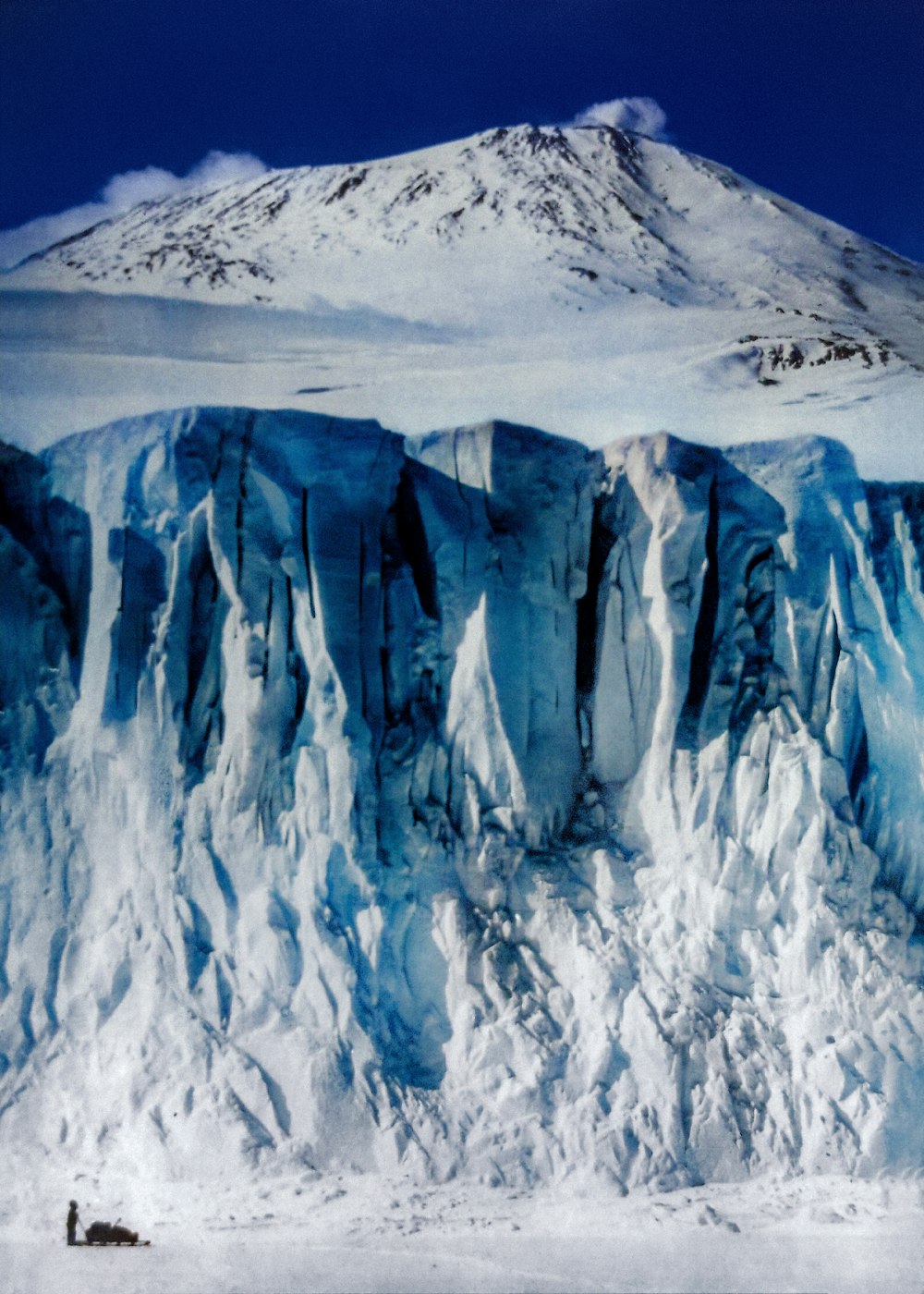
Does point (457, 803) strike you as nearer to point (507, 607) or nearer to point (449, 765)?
point (449, 765)

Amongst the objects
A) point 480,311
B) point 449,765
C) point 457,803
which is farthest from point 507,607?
point 480,311

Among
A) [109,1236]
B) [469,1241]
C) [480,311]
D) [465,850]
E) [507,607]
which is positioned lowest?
[469,1241]

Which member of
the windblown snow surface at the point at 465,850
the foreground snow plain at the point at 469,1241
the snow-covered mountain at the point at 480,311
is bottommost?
the foreground snow plain at the point at 469,1241

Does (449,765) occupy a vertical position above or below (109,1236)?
above

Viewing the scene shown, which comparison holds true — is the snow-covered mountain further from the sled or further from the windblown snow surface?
the sled

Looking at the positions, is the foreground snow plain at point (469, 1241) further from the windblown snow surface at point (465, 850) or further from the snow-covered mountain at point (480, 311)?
the snow-covered mountain at point (480, 311)

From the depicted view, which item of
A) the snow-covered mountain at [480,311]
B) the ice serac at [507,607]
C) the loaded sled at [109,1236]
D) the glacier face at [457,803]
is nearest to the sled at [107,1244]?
the loaded sled at [109,1236]

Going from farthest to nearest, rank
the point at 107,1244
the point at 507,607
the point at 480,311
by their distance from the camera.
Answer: the point at 480,311 < the point at 507,607 < the point at 107,1244

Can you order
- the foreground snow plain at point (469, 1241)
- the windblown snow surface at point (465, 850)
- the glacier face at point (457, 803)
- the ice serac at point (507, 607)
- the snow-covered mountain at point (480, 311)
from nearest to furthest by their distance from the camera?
the foreground snow plain at point (469, 1241) → the windblown snow surface at point (465, 850) → the glacier face at point (457, 803) → the ice serac at point (507, 607) → the snow-covered mountain at point (480, 311)
